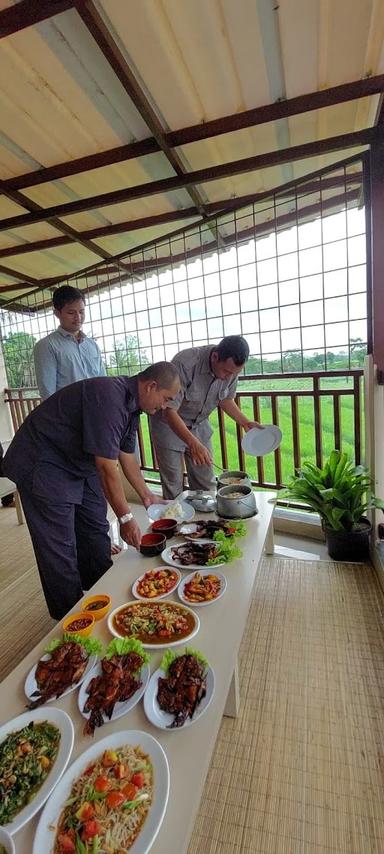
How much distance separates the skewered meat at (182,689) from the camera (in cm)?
82

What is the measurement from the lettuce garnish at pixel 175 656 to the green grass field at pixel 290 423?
1.75 meters

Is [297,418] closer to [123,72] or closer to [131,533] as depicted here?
[131,533]

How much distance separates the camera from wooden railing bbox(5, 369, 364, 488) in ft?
8.05

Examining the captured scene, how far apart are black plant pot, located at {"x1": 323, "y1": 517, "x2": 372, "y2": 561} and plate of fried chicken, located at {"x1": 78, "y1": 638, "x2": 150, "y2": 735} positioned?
161 centimetres

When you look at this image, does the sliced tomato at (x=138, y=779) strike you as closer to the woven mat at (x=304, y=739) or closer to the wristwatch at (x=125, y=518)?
the woven mat at (x=304, y=739)

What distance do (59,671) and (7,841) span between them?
0.34 m

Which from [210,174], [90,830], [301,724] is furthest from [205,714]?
[210,174]

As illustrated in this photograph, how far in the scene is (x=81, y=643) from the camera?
1.02 m

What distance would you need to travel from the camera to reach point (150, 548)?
4.84 feet

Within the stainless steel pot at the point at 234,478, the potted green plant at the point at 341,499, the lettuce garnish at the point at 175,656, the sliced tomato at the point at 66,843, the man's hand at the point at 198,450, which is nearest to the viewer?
the sliced tomato at the point at 66,843

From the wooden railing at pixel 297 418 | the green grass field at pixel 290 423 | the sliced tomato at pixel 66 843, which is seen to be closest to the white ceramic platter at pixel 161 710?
the sliced tomato at pixel 66 843

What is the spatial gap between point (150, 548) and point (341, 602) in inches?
43.1

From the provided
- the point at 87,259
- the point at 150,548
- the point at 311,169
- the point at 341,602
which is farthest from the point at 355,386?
the point at 87,259

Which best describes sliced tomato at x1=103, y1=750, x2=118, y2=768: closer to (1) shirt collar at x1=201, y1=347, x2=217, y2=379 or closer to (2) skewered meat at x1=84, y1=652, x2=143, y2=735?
(2) skewered meat at x1=84, y1=652, x2=143, y2=735
